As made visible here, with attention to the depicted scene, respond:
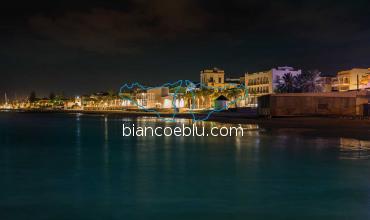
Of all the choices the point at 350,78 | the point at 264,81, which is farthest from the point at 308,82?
the point at 264,81

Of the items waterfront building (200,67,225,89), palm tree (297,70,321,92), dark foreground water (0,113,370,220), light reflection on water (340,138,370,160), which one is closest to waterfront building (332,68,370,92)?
palm tree (297,70,321,92)

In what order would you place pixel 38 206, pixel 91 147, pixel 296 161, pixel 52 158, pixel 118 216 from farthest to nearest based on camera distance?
pixel 91 147 → pixel 52 158 → pixel 296 161 → pixel 38 206 → pixel 118 216

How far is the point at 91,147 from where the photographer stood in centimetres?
2406

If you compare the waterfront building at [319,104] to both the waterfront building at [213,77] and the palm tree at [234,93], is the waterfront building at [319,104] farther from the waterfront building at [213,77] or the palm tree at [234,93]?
the waterfront building at [213,77]

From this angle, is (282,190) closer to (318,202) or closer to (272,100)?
(318,202)

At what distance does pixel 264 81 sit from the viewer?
112 meters

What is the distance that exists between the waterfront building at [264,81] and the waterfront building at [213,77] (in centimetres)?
3543

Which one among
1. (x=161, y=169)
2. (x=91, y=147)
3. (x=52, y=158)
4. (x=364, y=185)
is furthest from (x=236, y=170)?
(x=91, y=147)

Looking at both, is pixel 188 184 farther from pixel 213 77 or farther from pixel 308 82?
pixel 213 77

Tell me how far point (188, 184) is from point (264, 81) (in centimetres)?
10253

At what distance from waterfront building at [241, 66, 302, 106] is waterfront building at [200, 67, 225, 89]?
35.4 metres

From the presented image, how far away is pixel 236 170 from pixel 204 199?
4781mm

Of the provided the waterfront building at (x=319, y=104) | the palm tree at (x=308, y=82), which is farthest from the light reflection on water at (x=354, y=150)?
the palm tree at (x=308, y=82)

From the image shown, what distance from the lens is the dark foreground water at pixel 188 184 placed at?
938cm
